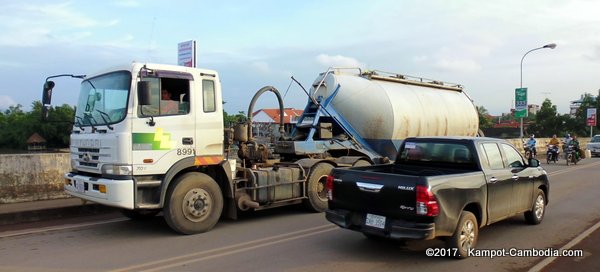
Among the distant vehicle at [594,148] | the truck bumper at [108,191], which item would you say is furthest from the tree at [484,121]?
the truck bumper at [108,191]

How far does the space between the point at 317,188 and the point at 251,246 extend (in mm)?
3083

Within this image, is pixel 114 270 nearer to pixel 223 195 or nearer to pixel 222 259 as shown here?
pixel 222 259

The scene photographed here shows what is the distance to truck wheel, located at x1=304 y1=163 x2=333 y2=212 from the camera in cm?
938

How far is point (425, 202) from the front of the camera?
5.43 m

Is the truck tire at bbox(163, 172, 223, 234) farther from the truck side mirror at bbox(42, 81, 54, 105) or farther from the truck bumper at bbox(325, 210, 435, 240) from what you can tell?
the truck side mirror at bbox(42, 81, 54, 105)

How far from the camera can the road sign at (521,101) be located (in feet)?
105

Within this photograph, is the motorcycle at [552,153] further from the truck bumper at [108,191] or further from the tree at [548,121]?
the tree at [548,121]

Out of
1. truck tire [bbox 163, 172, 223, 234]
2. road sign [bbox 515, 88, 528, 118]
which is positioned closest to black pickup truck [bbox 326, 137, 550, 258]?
truck tire [bbox 163, 172, 223, 234]

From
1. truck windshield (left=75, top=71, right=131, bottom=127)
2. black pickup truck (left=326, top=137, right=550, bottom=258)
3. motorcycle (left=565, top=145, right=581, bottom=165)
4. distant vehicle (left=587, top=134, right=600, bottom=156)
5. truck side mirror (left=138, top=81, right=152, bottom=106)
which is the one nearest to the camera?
black pickup truck (left=326, top=137, right=550, bottom=258)

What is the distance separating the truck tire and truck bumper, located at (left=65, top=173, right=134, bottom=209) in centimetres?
64

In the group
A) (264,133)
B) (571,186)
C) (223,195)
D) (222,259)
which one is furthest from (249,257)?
(571,186)

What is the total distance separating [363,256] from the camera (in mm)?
6148

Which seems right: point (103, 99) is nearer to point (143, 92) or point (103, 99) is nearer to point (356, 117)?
point (143, 92)

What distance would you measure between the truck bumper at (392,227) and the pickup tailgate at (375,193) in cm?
8
